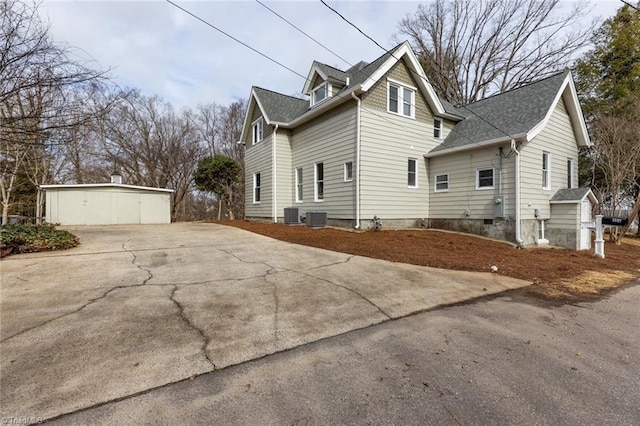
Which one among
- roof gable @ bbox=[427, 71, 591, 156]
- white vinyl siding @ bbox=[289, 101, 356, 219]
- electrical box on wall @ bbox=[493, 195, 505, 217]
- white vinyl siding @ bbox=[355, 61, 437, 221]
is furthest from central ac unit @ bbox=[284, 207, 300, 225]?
electrical box on wall @ bbox=[493, 195, 505, 217]

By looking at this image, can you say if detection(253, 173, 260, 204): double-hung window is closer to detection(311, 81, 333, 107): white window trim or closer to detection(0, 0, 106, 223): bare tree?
detection(311, 81, 333, 107): white window trim

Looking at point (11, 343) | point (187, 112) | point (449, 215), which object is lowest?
point (11, 343)

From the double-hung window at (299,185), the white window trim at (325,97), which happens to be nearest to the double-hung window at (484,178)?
the white window trim at (325,97)

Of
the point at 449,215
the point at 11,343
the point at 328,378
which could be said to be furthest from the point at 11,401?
the point at 449,215

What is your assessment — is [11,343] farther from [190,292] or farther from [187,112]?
[187,112]

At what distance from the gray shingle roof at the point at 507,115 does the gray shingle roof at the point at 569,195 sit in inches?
134

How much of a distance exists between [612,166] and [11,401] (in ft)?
66.2

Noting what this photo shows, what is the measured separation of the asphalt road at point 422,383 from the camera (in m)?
2.04

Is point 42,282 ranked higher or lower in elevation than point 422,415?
higher

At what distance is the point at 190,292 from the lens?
441cm

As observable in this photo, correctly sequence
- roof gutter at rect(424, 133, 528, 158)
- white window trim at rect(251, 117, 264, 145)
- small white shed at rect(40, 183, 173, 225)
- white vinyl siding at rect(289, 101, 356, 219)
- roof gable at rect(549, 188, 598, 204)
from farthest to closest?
white window trim at rect(251, 117, 264, 145) → small white shed at rect(40, 183, 173, 225) → white vinyl siding at rect(289, 101, 356, 219) → roof gable at rect(549, 188, 598, 204) → roof gutter at rect(424, 133, 528, 158)

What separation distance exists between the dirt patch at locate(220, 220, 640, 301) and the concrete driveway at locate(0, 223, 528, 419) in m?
0.65

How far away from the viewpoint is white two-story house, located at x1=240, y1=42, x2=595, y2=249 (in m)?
10.9

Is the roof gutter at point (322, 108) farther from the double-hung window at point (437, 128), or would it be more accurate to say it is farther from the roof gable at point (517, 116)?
the double-hung window at point (437, 128)
